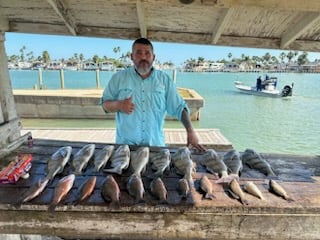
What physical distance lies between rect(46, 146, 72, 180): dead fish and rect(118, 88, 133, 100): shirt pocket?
0.87 metres

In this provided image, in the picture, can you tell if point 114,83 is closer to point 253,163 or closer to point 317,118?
point 253,163

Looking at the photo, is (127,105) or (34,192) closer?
(34,192)

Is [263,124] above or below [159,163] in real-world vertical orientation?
below

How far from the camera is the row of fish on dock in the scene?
5.37ft

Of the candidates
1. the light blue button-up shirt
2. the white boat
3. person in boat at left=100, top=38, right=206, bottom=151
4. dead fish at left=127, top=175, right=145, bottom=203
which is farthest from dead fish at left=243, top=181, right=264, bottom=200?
the white boat

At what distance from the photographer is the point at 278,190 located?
5.61 feet

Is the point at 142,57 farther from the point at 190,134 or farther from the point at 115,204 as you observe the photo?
the point at 115,204

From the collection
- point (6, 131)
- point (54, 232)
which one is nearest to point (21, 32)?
point (6, 131)

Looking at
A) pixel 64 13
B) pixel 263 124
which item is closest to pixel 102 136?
pixel 64 13

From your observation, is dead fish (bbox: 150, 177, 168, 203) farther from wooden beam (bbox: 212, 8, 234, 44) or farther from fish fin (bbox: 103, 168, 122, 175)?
wooden beam (bbox: 212, 8, 234, 44)

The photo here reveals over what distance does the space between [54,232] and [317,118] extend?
65.2 feet

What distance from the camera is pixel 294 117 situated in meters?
18.3

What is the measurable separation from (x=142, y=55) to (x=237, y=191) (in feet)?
5.36

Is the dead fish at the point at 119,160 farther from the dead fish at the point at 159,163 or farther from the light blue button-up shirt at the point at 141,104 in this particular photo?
the light blue button-up shirt at the point at 141,104
